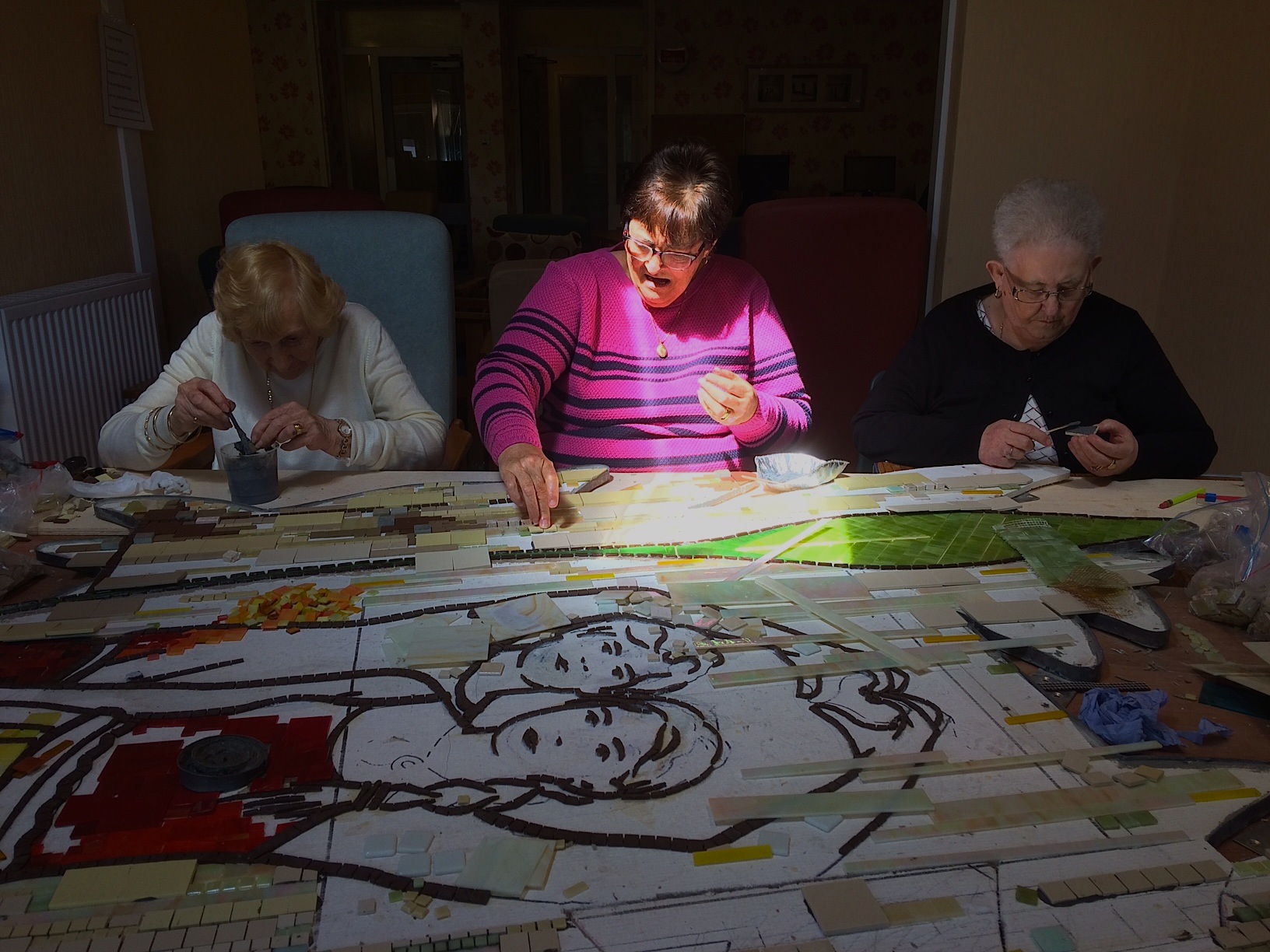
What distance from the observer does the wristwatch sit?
5.94 feet

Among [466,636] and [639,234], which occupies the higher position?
[639,234]

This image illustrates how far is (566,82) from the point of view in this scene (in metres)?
8.43

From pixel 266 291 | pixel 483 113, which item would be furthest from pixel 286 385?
pixel 483 113

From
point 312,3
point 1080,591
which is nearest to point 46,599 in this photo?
point 1080,591

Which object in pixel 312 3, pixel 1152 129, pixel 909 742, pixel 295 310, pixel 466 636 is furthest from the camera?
pixel 312 3

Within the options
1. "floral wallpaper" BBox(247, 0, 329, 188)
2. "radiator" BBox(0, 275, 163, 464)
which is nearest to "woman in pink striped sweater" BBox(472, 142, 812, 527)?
"radiator" BBox(0, 275, 163, 464)

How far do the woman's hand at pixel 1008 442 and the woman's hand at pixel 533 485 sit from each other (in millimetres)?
836

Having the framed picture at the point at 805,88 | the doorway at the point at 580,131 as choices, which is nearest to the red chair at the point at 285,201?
the doorway at the point at 580,131

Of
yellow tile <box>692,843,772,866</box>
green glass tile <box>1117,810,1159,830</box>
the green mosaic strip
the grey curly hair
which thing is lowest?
green glass tile <box>1117,810,1159,830</box>

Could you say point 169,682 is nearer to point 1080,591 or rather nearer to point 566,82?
point 1080,591

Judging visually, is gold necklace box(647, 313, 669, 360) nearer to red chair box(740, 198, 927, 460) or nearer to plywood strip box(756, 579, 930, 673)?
plywood strip box(756, 579, 930, 673)

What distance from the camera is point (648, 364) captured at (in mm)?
2059

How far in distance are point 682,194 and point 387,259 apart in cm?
82

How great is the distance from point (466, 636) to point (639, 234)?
97cm
